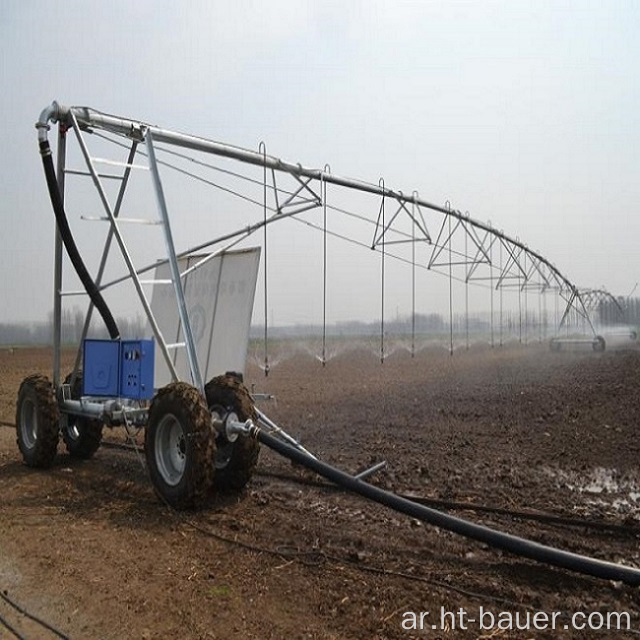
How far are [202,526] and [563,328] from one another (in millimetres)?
39169

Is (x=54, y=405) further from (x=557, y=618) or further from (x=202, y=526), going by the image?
(x=557, y=618)

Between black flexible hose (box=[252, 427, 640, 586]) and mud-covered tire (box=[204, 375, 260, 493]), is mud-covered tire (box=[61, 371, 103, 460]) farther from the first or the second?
black flexible hose (box=[252, 427, 640, 586])

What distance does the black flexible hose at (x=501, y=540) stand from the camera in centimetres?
440

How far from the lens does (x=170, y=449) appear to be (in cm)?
724

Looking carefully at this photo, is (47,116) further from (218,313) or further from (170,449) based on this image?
(170,449)

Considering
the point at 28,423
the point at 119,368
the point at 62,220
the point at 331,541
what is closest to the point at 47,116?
the point at 62,220

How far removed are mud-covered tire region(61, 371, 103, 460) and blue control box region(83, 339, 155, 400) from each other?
1.13m

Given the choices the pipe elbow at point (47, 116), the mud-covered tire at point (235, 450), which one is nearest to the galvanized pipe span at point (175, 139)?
the pipe elbow at point (47, 116)

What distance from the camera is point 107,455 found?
395 inches

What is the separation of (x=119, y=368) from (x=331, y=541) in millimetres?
3715

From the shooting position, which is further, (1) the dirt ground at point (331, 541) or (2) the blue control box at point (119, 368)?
(2) the blue control box at point (119, 368)

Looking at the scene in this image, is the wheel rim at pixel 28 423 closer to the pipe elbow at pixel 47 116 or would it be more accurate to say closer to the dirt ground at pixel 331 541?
the dirt ground at pixel 331 541

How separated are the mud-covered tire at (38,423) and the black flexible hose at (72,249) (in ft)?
4.87

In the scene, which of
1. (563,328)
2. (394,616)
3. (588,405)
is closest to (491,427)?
Answer: (588,405)
